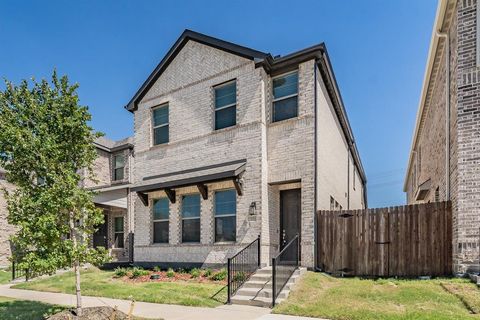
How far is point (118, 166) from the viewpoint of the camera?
19.6 m

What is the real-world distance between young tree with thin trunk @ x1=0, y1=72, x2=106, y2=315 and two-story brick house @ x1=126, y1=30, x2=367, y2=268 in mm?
4975

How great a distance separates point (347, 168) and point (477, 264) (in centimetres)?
1012

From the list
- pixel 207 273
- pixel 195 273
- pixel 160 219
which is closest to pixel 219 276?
pixel 207 273

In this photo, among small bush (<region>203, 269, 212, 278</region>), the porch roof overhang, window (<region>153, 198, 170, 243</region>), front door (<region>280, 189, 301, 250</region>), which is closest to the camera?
small bush (<region>203, 269, 212, 278</region>)

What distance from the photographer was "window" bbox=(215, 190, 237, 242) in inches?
460

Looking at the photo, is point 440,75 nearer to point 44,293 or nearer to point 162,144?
point 162,144

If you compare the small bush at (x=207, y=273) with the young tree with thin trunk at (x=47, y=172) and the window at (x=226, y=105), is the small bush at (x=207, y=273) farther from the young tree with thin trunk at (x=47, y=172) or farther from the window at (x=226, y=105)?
the window at (x=226, y=105)

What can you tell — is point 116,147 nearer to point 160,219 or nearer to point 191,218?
point 160,219

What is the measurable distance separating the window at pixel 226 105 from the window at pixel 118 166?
8.83 m

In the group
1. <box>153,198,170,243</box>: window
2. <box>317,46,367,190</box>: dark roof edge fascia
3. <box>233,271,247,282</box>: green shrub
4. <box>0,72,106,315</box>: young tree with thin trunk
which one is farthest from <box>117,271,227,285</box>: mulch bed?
<box>317,46,367,190</box>: dark roof edge fascia

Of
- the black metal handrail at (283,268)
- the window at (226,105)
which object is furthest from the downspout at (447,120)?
the window at (226,105)

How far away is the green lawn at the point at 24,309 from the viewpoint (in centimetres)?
718

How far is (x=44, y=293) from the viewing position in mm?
10727

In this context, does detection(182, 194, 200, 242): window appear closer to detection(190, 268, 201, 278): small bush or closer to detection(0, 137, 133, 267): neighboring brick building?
detection(190, 268, 201, 278): small bush
